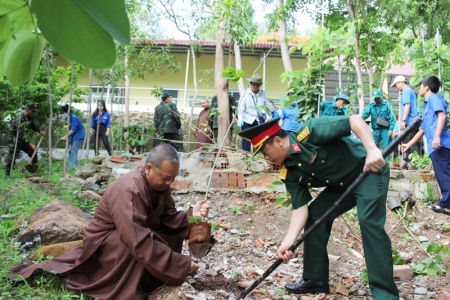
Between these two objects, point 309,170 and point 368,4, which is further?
point 368,4

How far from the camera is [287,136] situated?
311cm

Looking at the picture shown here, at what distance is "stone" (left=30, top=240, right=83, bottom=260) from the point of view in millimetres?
3640

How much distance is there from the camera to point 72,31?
0.80m

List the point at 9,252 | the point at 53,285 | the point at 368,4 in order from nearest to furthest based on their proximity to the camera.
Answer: the point at 53,285, the point at 9,252, the point at 368,4

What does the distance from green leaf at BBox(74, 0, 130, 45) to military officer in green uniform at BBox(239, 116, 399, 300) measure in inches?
84.0

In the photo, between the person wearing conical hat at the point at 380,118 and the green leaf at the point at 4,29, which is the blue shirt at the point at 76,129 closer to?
the person wearing conical hat at the point at 380,118

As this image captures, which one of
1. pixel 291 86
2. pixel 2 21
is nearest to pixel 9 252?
pixel 2 21

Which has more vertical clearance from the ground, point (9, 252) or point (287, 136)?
point (287, 136)

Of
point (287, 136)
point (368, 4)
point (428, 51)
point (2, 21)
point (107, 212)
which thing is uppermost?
point (368, 4)

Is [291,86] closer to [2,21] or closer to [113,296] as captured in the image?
[113,296]

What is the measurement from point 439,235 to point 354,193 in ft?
8.90

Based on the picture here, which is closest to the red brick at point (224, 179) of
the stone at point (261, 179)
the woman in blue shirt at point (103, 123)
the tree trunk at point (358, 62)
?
the stone at point (261, 179)

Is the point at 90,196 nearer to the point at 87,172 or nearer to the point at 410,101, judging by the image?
the point at 87,172

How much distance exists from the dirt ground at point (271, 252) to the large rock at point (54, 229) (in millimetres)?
1076
